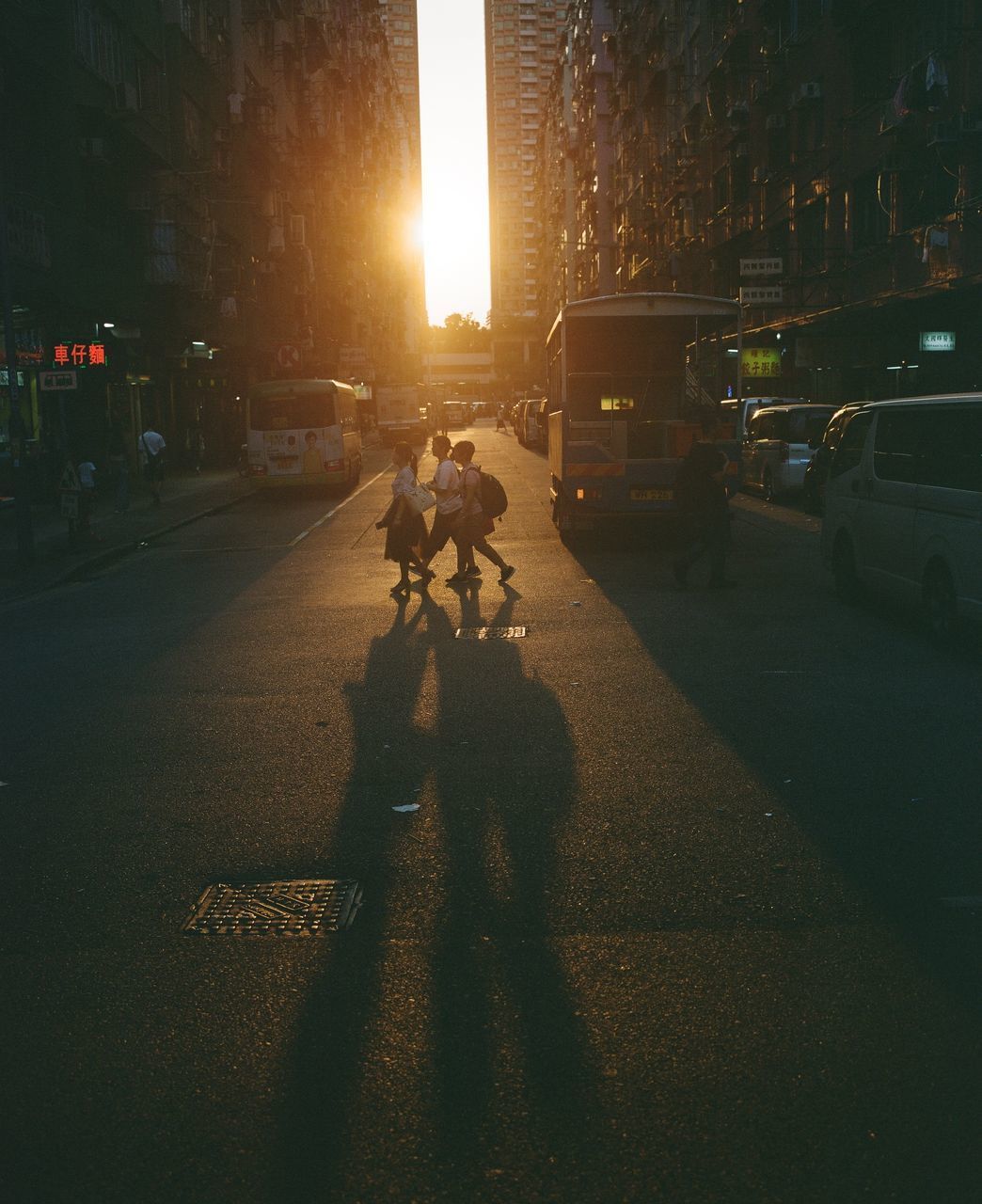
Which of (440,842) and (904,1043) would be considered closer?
(904,1043)

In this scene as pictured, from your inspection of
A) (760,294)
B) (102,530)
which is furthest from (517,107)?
(102,530)

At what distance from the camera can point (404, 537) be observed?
46.5 feet

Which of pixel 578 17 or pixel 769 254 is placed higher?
pixel 578 17

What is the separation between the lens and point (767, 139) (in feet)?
129

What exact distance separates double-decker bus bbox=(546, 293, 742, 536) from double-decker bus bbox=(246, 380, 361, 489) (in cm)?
1201

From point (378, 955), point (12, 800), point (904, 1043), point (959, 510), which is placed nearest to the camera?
point (904, 1043)

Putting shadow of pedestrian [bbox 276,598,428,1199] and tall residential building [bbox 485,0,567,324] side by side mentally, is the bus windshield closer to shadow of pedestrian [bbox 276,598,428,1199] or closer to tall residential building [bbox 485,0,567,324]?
shadow of pedestrian [bbox 276,598,428,1199]

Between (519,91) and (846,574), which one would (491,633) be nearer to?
(846,574)

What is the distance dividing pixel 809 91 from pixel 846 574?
2516 cm

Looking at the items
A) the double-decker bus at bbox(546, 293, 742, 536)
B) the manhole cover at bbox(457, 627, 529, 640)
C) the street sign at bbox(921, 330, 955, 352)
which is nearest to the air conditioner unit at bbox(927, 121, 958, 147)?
the street sign at bbox(921, 330, 955, 352)

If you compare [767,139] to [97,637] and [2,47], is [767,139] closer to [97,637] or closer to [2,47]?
[2,47]

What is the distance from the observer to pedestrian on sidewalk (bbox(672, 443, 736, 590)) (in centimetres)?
1349

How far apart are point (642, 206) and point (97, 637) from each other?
176 ft

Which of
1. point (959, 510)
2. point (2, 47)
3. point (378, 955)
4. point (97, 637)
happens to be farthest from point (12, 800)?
point (2, 47)
